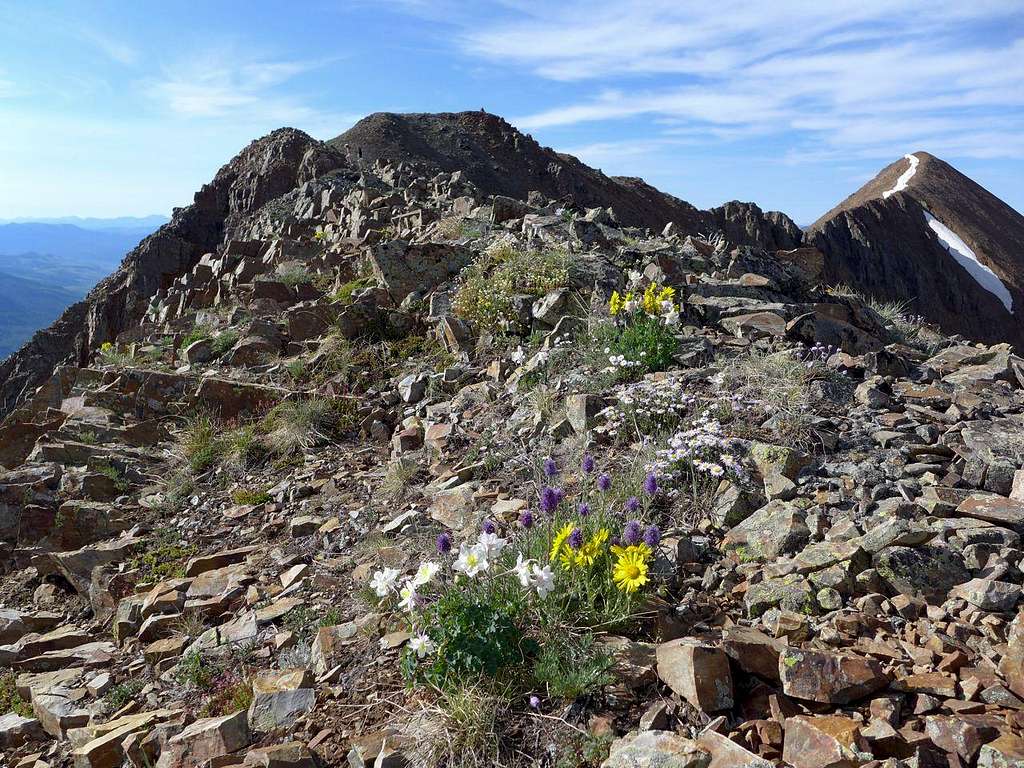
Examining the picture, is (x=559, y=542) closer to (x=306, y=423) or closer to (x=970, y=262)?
(x=306, y=423)

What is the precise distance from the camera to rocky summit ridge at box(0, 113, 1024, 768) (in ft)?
9.33

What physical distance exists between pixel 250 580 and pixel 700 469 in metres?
3.02

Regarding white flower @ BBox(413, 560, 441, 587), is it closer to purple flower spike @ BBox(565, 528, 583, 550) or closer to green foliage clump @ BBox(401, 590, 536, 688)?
green foliage clump @ BBox(401, 590, 536, 688)

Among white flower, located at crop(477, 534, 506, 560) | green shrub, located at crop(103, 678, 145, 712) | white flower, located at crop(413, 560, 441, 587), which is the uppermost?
white flower, located at crop(477, 534, 506, 560)

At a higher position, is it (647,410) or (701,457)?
(647,410)

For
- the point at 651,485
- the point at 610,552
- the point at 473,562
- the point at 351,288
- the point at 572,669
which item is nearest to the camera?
the point at 572,669

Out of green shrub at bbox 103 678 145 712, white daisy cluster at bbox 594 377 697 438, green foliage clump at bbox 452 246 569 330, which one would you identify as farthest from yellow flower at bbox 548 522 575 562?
green foliage clump at bbox 452 246 569 330

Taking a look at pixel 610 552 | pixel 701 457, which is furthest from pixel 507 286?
pixel 610 552

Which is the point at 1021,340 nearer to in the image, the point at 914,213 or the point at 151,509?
the point at 914,213

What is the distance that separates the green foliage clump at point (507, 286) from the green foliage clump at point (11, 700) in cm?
485

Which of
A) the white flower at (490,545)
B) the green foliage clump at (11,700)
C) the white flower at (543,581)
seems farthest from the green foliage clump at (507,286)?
the green foliage clump at (11,700)

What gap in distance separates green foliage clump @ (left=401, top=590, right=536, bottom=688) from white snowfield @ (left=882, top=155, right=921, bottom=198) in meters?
70.6

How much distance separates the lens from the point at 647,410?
503cm

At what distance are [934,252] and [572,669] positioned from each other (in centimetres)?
6499
